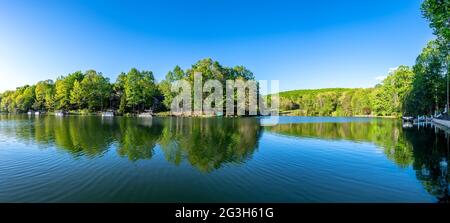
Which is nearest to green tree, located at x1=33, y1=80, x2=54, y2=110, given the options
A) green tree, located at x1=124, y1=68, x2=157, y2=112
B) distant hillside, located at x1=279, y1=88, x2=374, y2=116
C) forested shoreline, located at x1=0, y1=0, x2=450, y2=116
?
forested shoreline, located at x1=0, y1=0, x2=450, y2=116

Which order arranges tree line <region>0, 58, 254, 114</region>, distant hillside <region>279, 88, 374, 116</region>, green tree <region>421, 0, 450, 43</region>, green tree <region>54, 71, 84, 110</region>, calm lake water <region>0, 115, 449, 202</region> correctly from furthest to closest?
distant hillside <region>279, 88, 374, 116</region>, green tree <region>54, 71, 84, 110</region>, tree line <region>0, 58, 254, 114</region>, green tree <region>421, 0, 450, 43</region>, calm lake water <region>0, 115, 449, 202</region>

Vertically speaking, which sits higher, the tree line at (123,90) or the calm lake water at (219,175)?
the tree line at (123,90)

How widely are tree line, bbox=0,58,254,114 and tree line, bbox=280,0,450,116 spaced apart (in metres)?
45.1

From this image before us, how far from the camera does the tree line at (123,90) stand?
83512mm

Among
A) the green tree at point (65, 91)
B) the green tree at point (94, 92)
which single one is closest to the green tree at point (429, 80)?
the green tree at point (94, 92)

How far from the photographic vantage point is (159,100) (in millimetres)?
92500

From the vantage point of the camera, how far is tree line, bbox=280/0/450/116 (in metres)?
24.7

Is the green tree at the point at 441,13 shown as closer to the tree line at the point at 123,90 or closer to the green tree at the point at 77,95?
the tree line at the point at 123,90

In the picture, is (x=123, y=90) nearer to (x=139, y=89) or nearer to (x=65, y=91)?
(x=139, y=89)

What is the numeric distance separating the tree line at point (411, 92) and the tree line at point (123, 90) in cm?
4511

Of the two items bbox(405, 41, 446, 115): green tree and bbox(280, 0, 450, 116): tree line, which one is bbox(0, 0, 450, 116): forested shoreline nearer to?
bbox(280, 0, 450, 116): tree line
